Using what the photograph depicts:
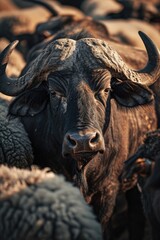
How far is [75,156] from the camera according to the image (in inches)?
257

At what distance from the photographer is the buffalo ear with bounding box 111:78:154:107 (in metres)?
7.32

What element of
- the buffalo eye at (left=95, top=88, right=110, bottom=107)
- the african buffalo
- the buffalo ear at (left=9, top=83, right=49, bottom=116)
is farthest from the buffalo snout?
the buffalo ear at (left=9, top=83, right=49, bottom=116)

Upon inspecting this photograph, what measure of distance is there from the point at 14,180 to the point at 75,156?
1437mm

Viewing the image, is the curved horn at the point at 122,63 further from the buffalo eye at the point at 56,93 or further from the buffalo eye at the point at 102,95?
the buffalo eye at the point at 56,93

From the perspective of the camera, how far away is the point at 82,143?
20.8ft

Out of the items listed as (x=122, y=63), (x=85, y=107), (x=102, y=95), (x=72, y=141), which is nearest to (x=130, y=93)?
(x=122, y=63)

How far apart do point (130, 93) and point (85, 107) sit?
863 millimetres

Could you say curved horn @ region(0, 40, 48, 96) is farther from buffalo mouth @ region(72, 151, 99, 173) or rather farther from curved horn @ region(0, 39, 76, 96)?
buffalo mouth @ region(72, 151, 99, 173)

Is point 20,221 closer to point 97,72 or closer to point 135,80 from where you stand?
point 97,72

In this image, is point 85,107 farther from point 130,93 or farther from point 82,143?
point 130,93

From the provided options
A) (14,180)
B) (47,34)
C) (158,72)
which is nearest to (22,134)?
(158,72)

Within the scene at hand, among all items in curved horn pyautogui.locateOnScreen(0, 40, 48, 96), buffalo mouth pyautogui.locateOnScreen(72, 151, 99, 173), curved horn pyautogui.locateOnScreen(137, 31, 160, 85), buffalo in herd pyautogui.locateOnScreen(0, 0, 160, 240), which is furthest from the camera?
curved horn pyautogui.locateOnScreen(137, 31, 160, 85)

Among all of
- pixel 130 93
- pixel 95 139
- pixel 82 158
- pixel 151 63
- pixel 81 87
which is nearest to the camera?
pixel 95 139

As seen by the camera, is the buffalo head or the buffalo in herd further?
the buffalo in herd
